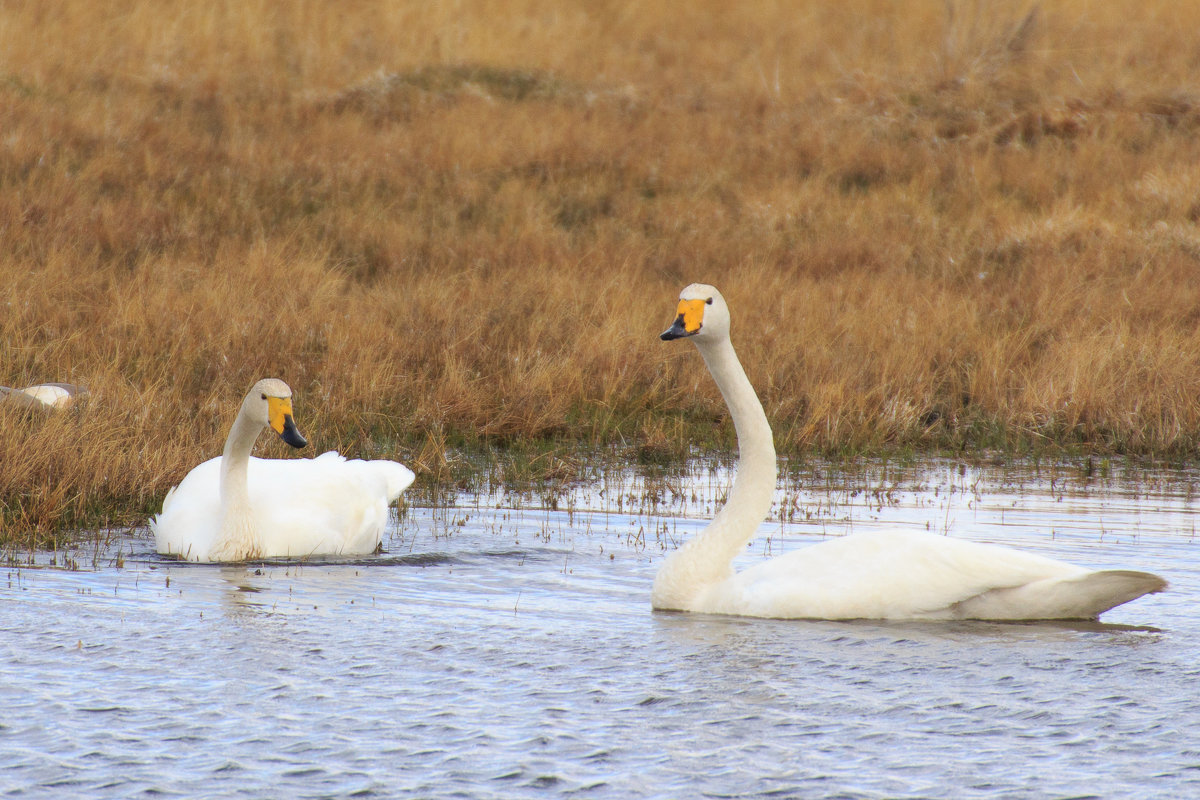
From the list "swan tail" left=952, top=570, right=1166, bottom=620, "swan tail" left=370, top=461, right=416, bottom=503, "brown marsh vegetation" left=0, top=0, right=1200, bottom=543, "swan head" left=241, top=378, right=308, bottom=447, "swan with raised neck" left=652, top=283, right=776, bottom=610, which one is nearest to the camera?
"swan tail" left=952, top=570, right=1166, bottom=620

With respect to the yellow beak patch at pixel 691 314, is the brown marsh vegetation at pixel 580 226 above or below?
above

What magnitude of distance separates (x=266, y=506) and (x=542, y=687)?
8.94 feet

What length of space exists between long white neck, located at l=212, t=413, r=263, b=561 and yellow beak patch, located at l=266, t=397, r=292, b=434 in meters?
0.14

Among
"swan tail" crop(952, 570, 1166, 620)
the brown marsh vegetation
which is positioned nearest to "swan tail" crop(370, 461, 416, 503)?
the brown marsh vegetation

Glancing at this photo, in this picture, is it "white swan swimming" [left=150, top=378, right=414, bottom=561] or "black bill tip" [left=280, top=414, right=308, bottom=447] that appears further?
"white swan swimming" [left=150, top=378, right=414, bottom=561]

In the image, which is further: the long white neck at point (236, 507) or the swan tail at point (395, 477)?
the swan tail at point (395, 477)

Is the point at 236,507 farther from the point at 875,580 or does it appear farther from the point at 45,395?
the point at 875,580

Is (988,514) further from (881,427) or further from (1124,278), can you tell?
(1124,278)

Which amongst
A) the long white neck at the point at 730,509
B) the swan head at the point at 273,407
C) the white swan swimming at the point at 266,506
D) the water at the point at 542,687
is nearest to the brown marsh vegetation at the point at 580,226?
the white swan swimming at the point at 266,506

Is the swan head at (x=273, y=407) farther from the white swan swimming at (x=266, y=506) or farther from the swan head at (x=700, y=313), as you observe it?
the swan head at (x=700, y=313)

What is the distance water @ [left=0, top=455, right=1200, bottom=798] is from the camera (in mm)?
4602

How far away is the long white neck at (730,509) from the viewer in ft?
21.5

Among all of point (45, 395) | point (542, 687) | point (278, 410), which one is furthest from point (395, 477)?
point (542, 687)

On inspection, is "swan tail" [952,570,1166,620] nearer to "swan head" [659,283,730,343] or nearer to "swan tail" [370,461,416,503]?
→ "swan head" [659,283,730,343]
